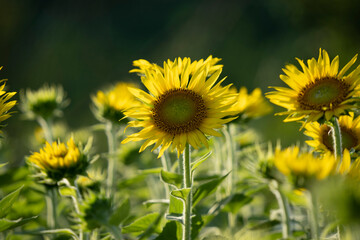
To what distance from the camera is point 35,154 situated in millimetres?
1118

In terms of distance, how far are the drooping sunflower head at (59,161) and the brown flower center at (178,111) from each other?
0.27 m

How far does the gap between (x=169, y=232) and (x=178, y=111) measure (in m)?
0.31

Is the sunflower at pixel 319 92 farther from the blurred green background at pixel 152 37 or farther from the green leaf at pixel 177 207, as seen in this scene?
the blurred green background at pixel 152 37

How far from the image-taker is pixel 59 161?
1.12m

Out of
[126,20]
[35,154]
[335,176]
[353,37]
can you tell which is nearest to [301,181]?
[335,176]

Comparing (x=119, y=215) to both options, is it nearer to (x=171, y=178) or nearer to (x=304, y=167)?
(x=171, y=178)

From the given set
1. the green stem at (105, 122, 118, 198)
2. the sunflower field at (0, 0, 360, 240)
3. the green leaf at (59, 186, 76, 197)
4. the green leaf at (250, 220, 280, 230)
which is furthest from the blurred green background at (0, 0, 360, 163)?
the green leaf at (250, 220, 280, 230)

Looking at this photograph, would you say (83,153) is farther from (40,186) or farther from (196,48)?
(196,48)

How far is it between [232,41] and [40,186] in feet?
17.6

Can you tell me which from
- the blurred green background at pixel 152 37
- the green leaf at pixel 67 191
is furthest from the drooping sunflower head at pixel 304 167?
the blurred green background at pixel 152 37

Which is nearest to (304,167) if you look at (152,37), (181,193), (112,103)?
(181,193)

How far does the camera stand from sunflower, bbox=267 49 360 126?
3.17ft

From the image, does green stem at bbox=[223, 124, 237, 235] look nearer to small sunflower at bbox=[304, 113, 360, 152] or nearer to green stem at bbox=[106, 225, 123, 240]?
small sunflower at bbox=[304, 113, 360, 152]

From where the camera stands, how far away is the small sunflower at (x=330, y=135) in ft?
3.40
